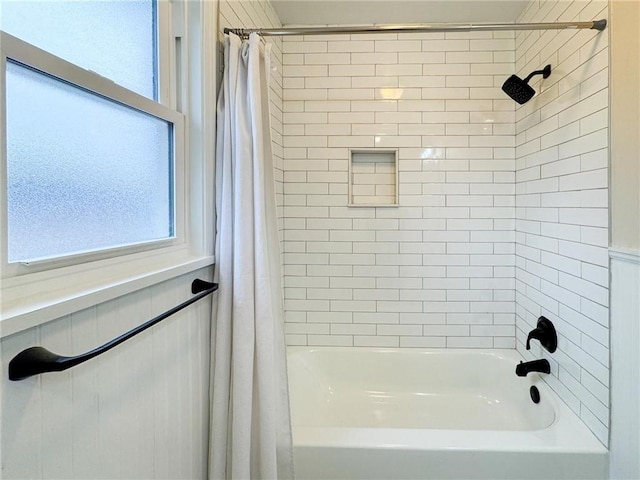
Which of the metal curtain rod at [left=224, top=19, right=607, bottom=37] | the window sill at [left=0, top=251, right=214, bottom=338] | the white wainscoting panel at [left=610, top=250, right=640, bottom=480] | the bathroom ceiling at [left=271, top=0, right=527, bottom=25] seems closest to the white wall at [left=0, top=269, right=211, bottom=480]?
the window sill at [left=0, top=251, right=214, bottom=338]

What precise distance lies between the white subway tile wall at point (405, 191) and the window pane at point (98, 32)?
1.23 meters

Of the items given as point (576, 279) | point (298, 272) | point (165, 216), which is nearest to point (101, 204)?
point (165, 216)

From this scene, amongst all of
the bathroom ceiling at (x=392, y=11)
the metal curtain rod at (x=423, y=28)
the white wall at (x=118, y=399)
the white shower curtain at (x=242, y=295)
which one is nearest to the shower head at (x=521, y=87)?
the metal curtain rod at (x=423, y=28)

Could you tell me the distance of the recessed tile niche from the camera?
2312 mm

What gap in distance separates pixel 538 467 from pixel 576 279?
805 mm

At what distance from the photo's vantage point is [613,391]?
1330 mm

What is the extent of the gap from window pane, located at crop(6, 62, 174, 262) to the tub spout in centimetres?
192

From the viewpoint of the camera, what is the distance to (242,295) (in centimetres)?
125

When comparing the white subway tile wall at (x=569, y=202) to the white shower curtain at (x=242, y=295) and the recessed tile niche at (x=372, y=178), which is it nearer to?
the recessed tile niche at (x=372, y=178)

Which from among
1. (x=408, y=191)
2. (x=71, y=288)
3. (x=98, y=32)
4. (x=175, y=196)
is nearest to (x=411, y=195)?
(x=408, y=191)

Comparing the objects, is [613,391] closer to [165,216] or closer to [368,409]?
[368,409]

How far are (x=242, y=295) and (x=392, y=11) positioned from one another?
1.99 metres

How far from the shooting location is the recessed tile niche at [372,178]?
2312 mm

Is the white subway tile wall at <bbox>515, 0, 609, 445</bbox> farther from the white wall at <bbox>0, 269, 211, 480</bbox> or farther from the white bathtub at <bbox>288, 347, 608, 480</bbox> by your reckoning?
the white wall at <bbox>0, 269, 211, 480</bbox>
